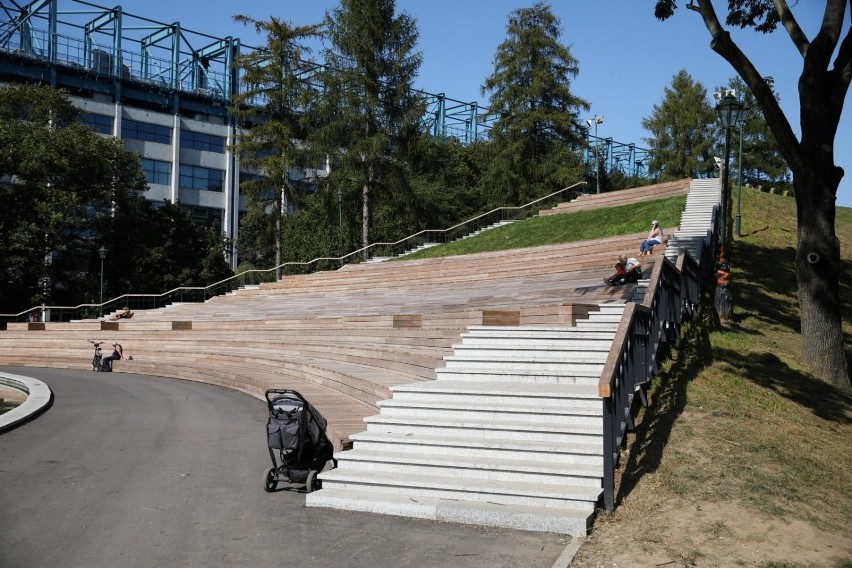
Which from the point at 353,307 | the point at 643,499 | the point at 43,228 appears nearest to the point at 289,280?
the point at 353,307

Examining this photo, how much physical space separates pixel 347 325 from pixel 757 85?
10423mm

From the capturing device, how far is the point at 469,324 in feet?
44.9

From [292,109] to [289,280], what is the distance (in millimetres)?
9851

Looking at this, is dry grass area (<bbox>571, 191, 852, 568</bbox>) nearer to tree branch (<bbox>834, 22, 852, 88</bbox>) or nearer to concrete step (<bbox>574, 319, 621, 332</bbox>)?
concrete step (<bbox>574, 319, 621, 332</bbox>)

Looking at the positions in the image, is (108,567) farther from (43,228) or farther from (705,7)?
(43,228)

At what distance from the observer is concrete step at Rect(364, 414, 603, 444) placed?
327 inches

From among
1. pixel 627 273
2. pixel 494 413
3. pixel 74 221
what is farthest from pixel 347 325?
pixel 74 221

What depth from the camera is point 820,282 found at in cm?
1348

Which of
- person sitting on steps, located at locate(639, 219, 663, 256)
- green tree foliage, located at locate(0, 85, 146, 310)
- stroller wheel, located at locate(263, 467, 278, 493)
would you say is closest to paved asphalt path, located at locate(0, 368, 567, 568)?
stroller wheel, located at locate(263, 467, 278, 493)

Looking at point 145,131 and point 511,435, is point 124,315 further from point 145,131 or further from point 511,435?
Answer: point 145,131

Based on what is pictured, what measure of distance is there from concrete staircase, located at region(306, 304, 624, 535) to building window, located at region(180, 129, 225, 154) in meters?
55.6

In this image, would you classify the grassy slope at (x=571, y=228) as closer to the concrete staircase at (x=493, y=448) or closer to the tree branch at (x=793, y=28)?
the tree branch at (x=793, y=28)

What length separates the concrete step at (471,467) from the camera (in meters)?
7.64

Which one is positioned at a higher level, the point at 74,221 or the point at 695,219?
the point at 74,221
